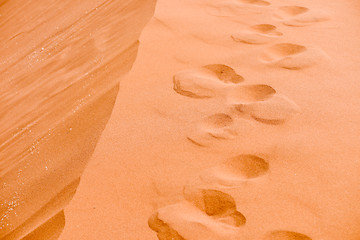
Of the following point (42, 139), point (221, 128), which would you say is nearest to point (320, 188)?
point (221, 128)

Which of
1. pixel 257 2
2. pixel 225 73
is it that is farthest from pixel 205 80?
pixel 257 2

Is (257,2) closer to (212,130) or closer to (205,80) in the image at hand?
(205,80)

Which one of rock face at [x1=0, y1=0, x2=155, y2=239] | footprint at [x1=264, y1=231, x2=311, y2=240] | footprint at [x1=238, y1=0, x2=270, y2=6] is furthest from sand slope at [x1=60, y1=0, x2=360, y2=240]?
footprint at [x1=238, y1=0, x2=270, y2=6]

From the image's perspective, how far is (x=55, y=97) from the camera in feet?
7.41

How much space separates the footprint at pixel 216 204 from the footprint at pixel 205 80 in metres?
0.58

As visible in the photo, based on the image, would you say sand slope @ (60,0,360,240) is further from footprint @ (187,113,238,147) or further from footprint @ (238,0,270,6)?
footprint @ (238,0,270,6)

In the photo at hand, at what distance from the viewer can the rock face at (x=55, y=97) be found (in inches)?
59.2

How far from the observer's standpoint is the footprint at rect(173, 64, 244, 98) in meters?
1.83

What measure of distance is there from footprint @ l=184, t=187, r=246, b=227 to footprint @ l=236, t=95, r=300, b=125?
1.46 ft

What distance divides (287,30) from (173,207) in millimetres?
1449

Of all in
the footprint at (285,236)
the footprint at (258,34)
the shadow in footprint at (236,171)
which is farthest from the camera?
the footprint at (258,34)

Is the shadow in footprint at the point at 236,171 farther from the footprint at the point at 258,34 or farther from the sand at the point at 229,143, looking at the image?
the footprint at the point at 258,34

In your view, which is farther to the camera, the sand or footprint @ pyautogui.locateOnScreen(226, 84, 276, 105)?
footprint @ pyautogui.locateOnScreen(226, 84, 276, 105)

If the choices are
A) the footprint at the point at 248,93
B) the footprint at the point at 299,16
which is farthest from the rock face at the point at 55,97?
the footprint at the point at 299,16
